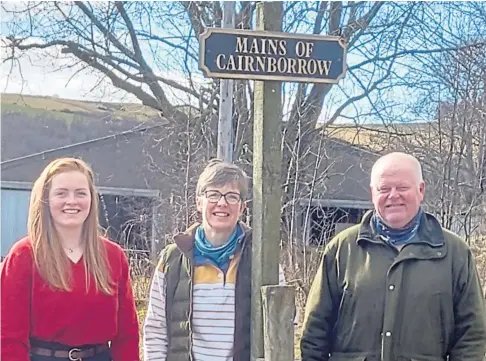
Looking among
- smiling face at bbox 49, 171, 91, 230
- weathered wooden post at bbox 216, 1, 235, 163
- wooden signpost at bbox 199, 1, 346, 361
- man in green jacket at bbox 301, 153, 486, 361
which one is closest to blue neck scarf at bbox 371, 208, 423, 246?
man in green jacket at bbox 301, 153, 486, 361

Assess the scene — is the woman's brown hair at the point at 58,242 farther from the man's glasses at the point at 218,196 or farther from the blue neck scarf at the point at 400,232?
the blue neck scarf at the point at 400,232

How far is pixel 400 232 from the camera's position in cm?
311

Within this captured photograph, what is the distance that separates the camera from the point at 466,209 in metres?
8.67

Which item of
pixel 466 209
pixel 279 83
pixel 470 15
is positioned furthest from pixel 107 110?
pixel 279 83

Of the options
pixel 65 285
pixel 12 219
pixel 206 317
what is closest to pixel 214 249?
pixel 206 317

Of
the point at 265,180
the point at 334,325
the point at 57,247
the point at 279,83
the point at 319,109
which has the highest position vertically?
the point at 319,109

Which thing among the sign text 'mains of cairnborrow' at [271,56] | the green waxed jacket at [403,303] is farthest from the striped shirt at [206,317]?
the sign text 'mains of cairnborrow' at [271,56]

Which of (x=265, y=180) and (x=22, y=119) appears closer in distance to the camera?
(x=265, y=180)

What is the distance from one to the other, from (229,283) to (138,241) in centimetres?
998

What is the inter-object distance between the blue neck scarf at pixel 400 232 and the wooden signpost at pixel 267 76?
447 millimetres

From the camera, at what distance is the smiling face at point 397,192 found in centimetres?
307

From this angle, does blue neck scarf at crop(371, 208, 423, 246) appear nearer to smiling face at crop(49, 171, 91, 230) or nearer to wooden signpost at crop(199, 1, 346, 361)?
wooden signpost at crop(199, 1, 346, 361)

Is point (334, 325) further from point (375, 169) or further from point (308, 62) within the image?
point (308, 62)

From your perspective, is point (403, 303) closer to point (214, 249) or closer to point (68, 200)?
point (214, 249)
